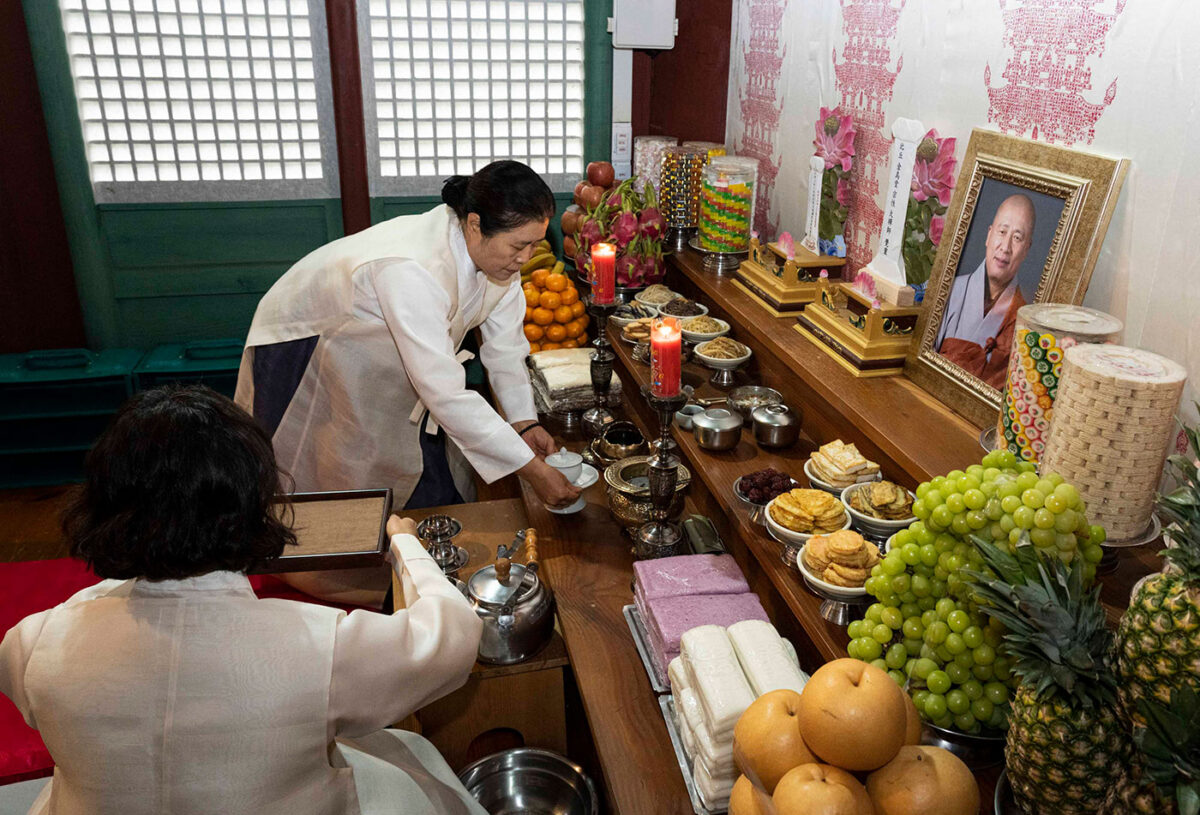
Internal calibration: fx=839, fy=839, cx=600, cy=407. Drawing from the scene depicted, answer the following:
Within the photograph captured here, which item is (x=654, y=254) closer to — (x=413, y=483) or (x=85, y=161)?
(x=413, y=483)

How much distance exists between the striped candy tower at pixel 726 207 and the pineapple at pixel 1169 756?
252cm

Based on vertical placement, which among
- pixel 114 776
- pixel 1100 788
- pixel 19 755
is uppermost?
pixel 1100 788

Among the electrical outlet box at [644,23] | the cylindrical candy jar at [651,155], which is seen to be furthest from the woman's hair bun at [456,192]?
the electrical outlet box at [644,23]

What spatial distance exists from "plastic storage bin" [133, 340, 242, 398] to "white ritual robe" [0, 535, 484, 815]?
330 centimetres

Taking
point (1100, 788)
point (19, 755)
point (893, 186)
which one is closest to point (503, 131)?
point (893, 186)

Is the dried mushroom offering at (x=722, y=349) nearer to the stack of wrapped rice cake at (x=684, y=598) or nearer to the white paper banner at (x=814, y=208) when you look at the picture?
the white paper banner at (x=814, y=208)

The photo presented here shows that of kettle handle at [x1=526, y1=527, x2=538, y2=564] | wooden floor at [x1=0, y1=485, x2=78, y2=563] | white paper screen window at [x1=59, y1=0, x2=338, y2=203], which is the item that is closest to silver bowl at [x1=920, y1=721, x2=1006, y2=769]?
kettle handle at [x1=526, y1=527, x2=538, y2=564]

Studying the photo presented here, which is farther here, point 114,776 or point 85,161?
point 85,161

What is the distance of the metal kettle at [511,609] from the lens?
6.50 ft

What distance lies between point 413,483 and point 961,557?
195 cm

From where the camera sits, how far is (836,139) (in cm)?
268

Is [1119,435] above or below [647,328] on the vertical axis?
above

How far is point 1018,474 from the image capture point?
54.7 inches

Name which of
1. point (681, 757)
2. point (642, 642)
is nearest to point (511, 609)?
point (642, 642)
